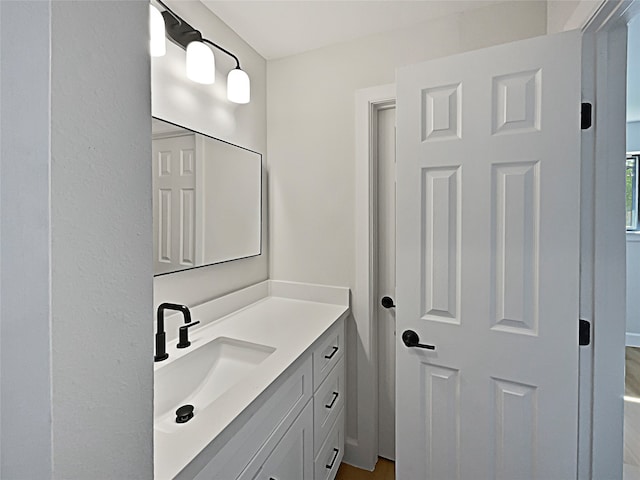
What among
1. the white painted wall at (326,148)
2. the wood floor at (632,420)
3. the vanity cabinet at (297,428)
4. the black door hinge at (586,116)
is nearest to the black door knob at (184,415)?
the vanity cabinet at (297,428)

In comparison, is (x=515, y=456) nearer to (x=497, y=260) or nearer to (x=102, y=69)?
(x=497, y=260)

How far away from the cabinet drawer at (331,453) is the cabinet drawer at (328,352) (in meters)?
0.32

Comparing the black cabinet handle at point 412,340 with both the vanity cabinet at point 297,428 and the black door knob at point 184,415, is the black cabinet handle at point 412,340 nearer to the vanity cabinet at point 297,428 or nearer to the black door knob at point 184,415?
the vanity cabinet at point 297,428

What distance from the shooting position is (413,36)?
177 centimetres

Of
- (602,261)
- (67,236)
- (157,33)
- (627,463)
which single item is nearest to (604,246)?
(602,261)

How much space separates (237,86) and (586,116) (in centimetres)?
150

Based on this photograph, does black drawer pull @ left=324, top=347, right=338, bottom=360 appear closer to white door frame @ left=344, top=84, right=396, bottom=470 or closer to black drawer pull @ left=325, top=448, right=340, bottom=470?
white door frame @ left=344, top=84, right=396, bottom=470

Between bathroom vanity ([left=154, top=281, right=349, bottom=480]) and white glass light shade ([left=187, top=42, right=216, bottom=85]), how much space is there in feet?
3.44

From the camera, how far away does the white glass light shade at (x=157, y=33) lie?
127cm

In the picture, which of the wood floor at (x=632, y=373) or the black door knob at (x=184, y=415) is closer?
the black door knob at (x=184, y=415)

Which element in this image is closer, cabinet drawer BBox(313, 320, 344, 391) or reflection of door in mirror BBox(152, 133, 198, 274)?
reflection of door in mirror BBox(152, 133, 198, 274)

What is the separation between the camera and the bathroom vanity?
0.88m

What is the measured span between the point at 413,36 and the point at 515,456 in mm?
1952

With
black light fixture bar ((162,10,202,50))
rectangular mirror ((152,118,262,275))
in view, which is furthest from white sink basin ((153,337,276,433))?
black light fixture bar ((162,10,202,50))
